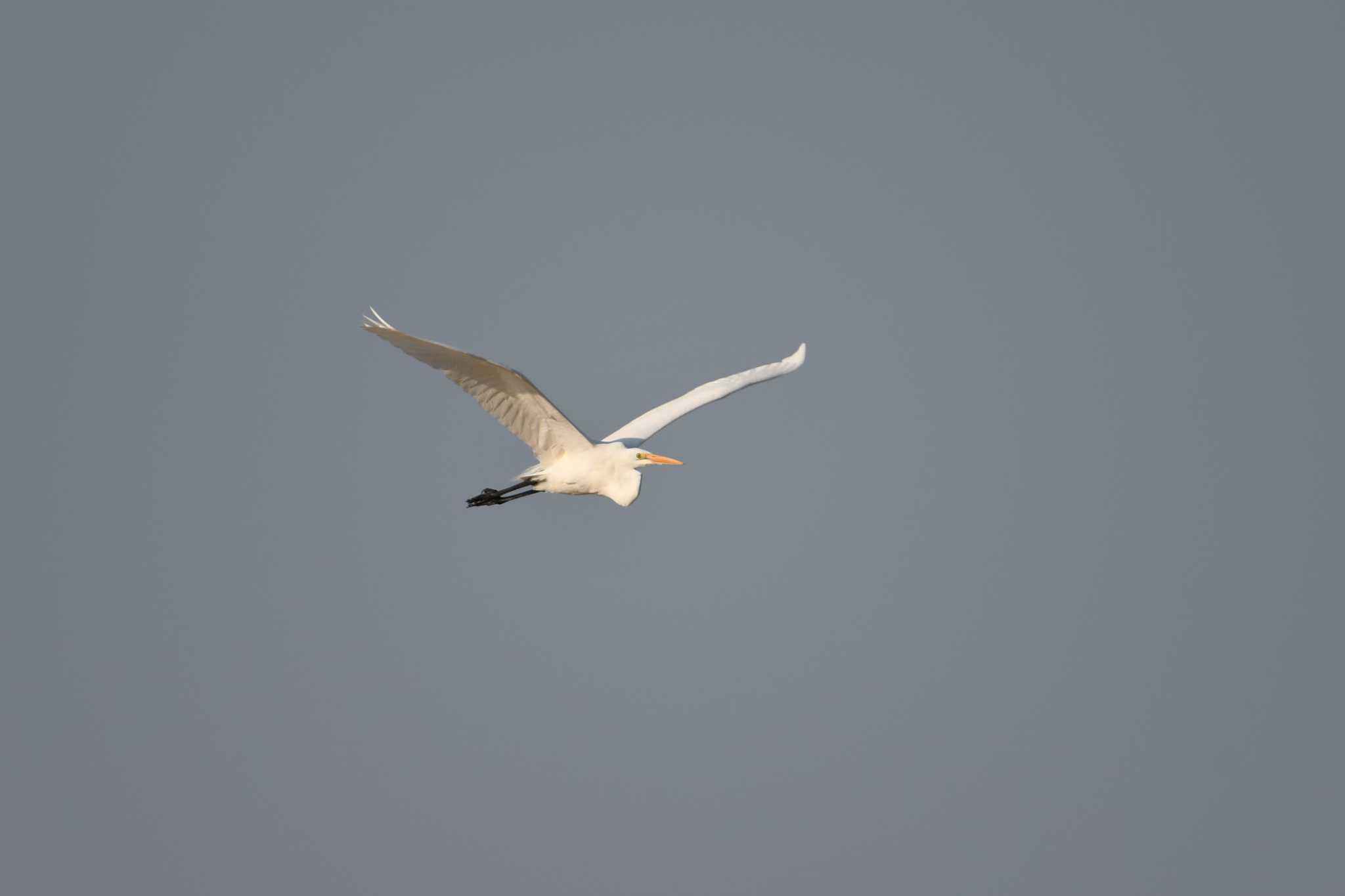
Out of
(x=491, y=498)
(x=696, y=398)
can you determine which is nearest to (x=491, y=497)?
(x=491, y=498)

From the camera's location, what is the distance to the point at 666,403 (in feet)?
79.1

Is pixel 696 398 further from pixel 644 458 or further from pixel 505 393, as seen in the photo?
pixel 505 393

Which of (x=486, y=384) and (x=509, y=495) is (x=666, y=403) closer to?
(x=509, y=495)

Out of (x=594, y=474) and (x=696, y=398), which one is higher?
(x=696, y=398)

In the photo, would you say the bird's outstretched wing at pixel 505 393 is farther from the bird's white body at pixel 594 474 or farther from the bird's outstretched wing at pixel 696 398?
the bird's outstretched wing at pixel 696 398

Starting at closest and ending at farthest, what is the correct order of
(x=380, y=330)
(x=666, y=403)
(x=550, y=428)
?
1. (x=380, y=330)
2. (x=550, y=428)
3. (x=666, y=403)

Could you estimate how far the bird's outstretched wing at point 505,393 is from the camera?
1756cm

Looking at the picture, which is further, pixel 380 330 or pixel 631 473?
pixel 631 473

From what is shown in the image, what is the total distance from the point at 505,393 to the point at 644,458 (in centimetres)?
307

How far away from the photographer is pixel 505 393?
19.1 m

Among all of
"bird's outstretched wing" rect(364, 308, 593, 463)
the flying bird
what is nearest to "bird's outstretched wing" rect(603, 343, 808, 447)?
the flying bird

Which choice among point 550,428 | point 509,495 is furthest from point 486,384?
point 509,495

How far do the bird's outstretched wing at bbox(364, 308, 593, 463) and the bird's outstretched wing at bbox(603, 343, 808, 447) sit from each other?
6.57 feet

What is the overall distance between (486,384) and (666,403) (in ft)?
18.5
